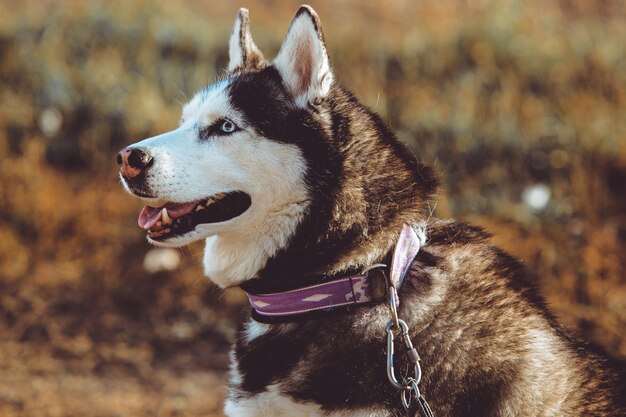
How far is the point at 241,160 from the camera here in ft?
8.39

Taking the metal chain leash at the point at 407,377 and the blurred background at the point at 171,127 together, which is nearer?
the metal chain leash at the point at 407,377

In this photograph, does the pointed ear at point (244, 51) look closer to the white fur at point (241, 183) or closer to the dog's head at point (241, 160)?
the dog's head at point (241, 160)

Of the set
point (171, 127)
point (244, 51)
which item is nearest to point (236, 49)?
point (244, 51)

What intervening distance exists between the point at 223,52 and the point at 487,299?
563 centimetres

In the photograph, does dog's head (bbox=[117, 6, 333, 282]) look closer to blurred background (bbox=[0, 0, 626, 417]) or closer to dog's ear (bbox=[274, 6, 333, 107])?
dog's ear (bbox=[274, 6, 333, 107])

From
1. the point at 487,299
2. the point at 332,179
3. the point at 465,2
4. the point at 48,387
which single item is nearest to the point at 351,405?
the point at 487,299

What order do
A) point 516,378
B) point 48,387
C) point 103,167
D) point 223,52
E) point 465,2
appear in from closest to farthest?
point 516,378 → point 48,387 → point 103,167 → point 223,52 → point 465,2

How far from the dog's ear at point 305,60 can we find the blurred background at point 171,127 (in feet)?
5.44

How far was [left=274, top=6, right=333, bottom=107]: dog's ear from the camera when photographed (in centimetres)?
252

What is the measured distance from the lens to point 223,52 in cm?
749

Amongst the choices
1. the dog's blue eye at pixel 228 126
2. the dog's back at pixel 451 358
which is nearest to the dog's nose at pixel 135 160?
the dog's blue eye at pixel 228 126

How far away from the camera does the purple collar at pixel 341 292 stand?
7.63 feet

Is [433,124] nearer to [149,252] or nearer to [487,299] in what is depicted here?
[149,252]

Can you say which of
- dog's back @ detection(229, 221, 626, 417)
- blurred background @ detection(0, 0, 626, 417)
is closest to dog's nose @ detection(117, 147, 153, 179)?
dog's back @ detection(229, 221, 626, 417)
